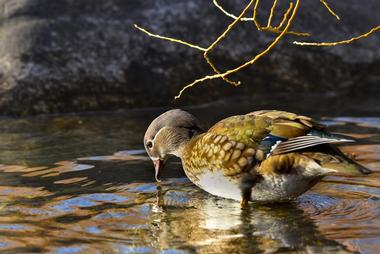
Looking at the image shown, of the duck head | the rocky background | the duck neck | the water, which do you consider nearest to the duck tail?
the water

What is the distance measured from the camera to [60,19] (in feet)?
33.0

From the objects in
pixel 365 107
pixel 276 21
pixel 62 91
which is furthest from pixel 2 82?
pixel 365 107

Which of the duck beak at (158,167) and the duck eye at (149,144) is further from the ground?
the duck eye at (149,144)

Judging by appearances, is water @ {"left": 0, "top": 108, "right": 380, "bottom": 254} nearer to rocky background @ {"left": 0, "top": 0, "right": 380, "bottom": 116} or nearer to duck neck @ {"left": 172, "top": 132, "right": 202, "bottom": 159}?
duck neck @ {"left": 172, "top": 132, "right": 202, "bottom": 159}

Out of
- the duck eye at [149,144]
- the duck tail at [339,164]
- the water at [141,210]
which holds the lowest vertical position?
the water at [141,210]

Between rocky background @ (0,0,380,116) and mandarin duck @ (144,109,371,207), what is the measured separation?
144 inches

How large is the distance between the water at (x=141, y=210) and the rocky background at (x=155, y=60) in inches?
58.4

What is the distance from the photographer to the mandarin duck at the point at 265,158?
18.1 ft

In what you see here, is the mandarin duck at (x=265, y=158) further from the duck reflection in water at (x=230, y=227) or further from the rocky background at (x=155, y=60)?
the rocky background at (x=155, y=60)

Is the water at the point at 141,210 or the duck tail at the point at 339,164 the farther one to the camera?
the duck tail at the point at 339,164

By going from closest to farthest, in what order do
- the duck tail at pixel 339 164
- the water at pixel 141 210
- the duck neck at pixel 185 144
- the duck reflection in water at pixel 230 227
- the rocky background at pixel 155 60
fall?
the duck reflection in water at pixel 230 227 → the water at pixel 141 210 → the duck tail at pixel 339 164 → the duck neck at pixel 185 144 → the rocky background at pixel 155 60

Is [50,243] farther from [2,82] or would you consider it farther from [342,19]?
[342,19]

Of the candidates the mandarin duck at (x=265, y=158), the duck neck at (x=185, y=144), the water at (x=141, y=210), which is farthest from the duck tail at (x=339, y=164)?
the duck neck at (x=185, y=144)

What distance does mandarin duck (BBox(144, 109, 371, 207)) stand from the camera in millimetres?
5520
